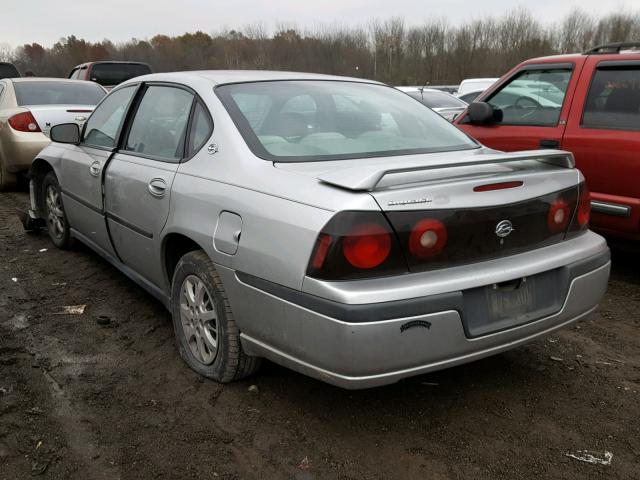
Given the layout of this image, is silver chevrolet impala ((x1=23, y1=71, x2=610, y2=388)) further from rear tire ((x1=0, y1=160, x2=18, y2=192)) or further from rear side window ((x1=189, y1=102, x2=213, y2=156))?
rear tire ((x1=0, y1=160, x2=18, y2=192))

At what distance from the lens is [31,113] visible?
7.66 meters

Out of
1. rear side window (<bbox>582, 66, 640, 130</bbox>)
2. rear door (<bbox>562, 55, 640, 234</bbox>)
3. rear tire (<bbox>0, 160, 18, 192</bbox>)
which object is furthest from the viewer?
rear tire (<bbox>0, 160, 18, 192</bbox>)

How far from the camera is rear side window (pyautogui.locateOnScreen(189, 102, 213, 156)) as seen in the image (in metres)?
2.97

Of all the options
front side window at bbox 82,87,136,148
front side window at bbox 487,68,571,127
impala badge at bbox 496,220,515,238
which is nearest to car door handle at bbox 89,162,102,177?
front side window at bbox 82,87,136,148

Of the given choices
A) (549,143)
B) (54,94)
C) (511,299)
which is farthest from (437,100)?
(511,299)

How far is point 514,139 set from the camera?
4.84 m

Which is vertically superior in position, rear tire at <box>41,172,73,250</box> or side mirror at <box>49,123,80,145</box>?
side mirror at <box>49,123,80,145</box>

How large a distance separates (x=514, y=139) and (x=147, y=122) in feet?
9.48

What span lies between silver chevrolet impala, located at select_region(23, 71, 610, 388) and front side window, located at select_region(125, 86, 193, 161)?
14 mm

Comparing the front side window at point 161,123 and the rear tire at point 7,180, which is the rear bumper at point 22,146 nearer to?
the rear tire at point 7,180

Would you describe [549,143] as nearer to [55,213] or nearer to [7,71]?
[55,213]

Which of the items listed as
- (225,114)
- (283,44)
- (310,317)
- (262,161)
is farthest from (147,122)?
(283,44)

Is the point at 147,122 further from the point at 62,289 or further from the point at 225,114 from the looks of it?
the point at 62,289

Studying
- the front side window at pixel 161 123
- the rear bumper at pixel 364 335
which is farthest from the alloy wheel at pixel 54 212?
the rear bumper at pixel 364 335
